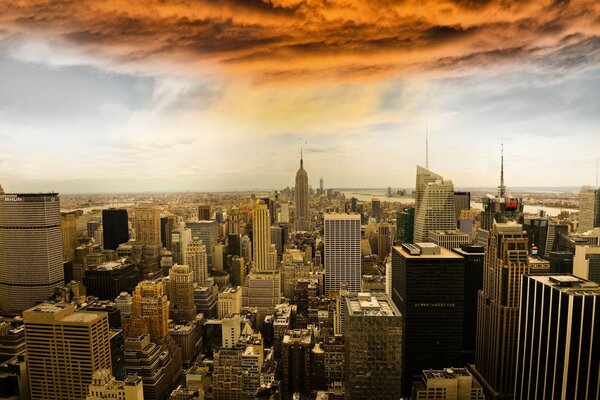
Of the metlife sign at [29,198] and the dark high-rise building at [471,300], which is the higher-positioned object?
the metlife sign at [29,198]

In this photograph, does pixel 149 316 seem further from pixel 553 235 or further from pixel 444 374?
pixel 553 235

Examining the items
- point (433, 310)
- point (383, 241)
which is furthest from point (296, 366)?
point (383, 241)

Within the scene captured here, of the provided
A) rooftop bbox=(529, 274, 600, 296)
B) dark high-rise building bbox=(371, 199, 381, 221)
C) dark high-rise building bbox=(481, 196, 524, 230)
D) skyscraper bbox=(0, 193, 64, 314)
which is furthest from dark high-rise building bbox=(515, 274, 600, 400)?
skyscraper bbox=(0, 193, 64, 314)

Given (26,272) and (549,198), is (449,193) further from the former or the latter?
(26,272)

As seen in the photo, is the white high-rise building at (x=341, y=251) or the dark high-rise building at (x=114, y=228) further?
the white high-rise building at (x=341, y=251)

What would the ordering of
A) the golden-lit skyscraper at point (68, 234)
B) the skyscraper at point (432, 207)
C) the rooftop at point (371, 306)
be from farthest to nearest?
the skyscraper at point (432, 207) → the golden-lit skyscraper at point (68, 234) → the rooftop at point (371, 306)

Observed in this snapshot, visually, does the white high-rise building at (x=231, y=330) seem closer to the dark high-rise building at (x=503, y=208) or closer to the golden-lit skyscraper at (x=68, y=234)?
the golden-lit skyscraper at (x=68, y=234)

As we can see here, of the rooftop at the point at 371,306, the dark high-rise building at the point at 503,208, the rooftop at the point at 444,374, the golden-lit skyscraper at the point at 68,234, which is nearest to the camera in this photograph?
the rooftop at the point at 371,306

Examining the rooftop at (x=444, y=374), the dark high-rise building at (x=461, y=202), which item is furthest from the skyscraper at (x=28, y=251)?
the dark high-rise building at (x=461, y=202)
